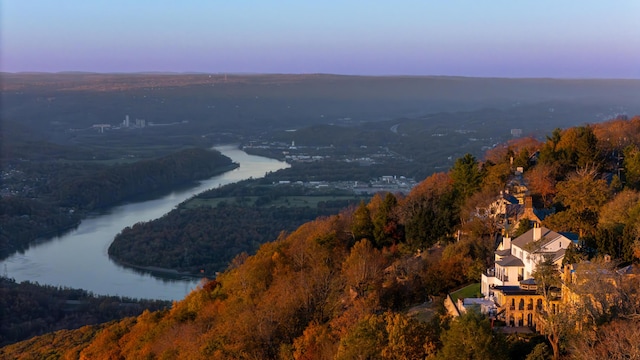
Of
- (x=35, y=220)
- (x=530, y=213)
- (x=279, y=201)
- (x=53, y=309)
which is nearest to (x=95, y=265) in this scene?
(x=53, y=309)

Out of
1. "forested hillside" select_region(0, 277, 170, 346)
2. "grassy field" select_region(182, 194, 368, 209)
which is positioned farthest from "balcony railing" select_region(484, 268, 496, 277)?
A: "grassy field" select_region(182, 194, 368, 209)

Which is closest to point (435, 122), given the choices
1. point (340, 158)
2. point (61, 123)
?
point (340, 158)

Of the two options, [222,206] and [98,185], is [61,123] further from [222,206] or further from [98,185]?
[222,206]

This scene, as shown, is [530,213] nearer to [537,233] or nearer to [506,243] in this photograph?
[506,243]

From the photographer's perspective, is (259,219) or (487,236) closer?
(487,236)

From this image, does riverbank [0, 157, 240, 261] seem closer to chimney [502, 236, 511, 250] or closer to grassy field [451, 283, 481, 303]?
grassy field [451, 283, 481, 303]

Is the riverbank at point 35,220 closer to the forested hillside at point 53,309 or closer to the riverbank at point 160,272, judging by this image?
the riverbank at point 160,272
